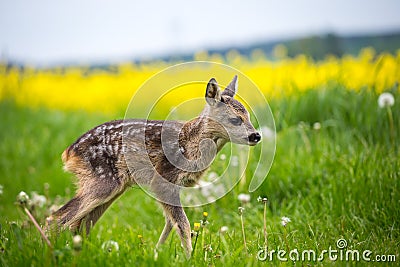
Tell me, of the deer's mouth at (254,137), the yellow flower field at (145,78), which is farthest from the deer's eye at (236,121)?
the yellow flower field at (145,78)

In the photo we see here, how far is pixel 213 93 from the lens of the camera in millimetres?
3648

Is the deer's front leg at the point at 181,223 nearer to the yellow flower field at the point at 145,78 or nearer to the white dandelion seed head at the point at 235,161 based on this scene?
the white dandelion seed head at the point at 235,161

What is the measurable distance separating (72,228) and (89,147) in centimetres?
63

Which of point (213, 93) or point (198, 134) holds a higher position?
point (213, 93)

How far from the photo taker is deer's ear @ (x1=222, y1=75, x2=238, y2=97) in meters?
3.83

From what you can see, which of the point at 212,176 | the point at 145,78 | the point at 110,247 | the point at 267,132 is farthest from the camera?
the point at 145,78

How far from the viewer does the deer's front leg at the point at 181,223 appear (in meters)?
3.72

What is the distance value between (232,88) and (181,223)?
1095 millimetres

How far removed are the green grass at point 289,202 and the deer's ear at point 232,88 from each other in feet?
3.58

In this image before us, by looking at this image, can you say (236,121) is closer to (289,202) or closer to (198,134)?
(198,134)

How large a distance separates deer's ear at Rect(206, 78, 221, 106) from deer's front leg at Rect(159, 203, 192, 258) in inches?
33.4

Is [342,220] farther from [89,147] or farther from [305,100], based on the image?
[305,100]

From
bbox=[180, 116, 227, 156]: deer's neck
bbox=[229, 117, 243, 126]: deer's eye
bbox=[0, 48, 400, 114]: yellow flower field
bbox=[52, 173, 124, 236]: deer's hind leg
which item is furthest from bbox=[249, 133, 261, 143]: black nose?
bbox=[0, 48, 400, 114]: yellow flower field

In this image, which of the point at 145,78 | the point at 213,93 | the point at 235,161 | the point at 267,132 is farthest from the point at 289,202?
the point at 145,78
